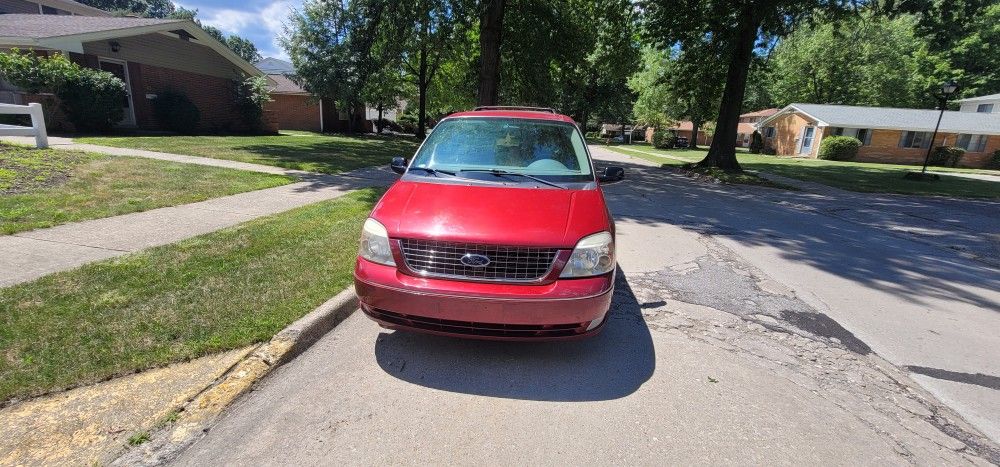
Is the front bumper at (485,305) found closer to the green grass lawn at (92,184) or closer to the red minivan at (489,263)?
the red minivan at (489,263)

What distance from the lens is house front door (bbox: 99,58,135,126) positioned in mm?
16609

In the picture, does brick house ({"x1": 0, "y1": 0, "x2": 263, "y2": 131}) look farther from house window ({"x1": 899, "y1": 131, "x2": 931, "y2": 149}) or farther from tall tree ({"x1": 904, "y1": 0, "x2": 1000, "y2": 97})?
tall tree ({"x1": 904, "y1": 0, "x2": 1000, "y2": 97})

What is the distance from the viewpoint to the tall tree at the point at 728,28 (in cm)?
1600

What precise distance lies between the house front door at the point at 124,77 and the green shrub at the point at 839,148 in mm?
40471

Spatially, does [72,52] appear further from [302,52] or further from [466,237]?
[466,237]

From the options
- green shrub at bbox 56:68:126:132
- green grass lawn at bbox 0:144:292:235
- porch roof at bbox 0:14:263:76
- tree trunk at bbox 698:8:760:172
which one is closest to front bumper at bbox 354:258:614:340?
green grass lawn at bbox 0:144:292:235

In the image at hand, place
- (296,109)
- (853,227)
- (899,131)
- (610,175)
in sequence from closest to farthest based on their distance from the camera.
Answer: (610,175)
(853,227)
(296,109)
(899,131)

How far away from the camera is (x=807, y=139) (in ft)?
120

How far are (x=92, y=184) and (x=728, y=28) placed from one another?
19235mm

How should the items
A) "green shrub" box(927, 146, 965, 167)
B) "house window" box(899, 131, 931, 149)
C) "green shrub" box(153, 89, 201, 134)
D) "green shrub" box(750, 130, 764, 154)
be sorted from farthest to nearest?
"green shrub" box(750, 130, 764, 154), "house window" box(899, 131, 931, 149), "green shrub" box(927, 146, 965, 167), "green shrub" box(153, 89, 201, 134)

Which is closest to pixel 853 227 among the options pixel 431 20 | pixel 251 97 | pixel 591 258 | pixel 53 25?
pixel 591 258

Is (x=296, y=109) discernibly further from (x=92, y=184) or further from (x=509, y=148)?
(x=509, y=148)

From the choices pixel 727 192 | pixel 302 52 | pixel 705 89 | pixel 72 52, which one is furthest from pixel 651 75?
pixel 72 52

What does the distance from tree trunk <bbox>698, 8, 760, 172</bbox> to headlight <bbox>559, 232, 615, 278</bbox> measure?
1582 cm
